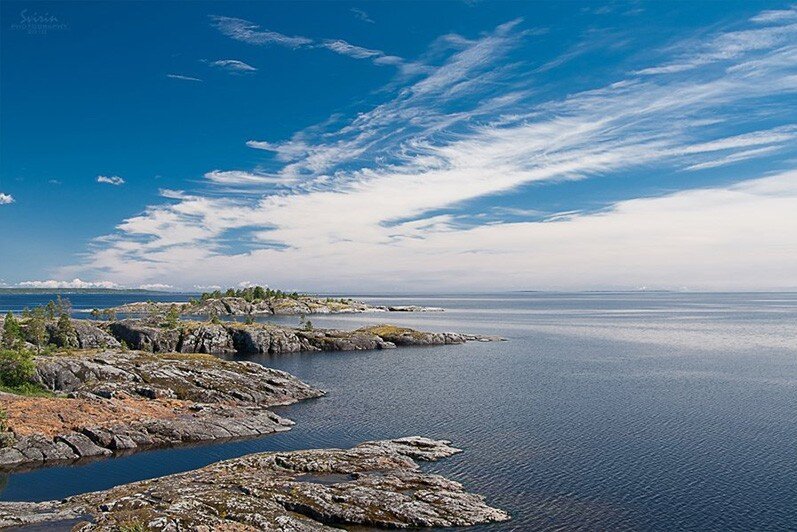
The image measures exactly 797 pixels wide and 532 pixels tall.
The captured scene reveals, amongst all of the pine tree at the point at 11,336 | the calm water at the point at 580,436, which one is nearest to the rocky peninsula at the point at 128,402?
the calm water at the point at 580,436

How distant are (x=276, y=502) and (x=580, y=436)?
44.6 meters

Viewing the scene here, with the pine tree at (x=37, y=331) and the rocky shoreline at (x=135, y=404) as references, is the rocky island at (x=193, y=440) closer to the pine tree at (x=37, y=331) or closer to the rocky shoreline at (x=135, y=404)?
the rocky shoreline at (x=135, y=404)

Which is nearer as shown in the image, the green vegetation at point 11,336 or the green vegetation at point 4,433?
the green vegetation at point 4,433

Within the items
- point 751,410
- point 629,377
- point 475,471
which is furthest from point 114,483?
point 629,377

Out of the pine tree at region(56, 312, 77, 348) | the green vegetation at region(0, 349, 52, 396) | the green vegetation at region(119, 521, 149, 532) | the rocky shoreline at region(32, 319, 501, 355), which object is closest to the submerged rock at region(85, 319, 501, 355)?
the rocky shoreline at region(32, 319, 501, 355)

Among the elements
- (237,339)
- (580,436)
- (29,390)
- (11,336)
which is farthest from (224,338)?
(580,436)

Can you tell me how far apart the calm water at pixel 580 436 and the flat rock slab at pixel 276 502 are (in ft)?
18.7

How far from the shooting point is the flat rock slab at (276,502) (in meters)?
46.5

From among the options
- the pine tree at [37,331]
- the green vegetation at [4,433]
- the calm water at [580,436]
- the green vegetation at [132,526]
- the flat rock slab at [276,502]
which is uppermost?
the pine tree at [37,331]

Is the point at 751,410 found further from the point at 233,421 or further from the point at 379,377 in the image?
the point at 233,421

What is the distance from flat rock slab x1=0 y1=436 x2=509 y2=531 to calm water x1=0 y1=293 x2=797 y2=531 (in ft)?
18.7

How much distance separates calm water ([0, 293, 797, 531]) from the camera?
5394 cm

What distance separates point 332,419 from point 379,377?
134ft

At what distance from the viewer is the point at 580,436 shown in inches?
3034
